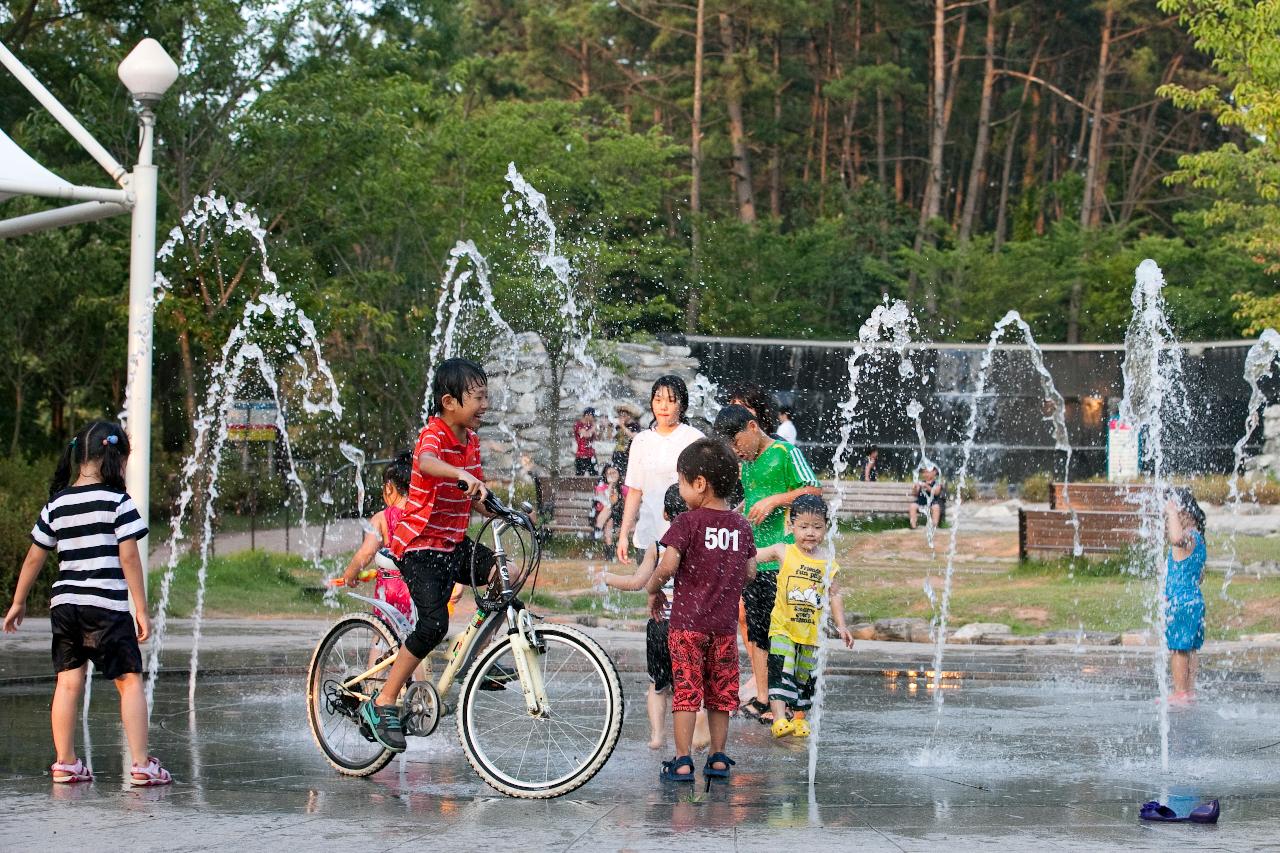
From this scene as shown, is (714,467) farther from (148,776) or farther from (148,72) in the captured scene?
(148,72)

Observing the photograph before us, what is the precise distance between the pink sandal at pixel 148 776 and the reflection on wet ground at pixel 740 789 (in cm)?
8

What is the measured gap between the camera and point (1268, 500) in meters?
27.9

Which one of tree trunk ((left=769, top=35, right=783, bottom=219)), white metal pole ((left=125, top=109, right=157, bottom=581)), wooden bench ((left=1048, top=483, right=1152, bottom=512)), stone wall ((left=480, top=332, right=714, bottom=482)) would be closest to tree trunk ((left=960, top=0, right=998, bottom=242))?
tree trunk ((left=769, top=35, right=783, bottom=219))

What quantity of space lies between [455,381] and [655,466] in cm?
165

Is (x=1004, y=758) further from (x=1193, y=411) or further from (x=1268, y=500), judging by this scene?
(x=1193, y=411)

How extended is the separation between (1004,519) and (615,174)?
1512cm

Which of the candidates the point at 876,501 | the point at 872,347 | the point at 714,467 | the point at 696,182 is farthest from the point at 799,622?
the point at 696,182

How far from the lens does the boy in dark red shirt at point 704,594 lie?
6.89 m

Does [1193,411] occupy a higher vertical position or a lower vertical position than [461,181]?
lower

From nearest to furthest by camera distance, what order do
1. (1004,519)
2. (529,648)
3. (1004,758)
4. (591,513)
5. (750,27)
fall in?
(529,648) → (1004,758) → (591,513) → (1004,519) → (750,27)

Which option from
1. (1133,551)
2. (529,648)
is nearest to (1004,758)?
(529,648)

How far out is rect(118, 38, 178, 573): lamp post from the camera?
10273 millimetres

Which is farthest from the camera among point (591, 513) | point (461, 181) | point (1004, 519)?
point (461, 181)

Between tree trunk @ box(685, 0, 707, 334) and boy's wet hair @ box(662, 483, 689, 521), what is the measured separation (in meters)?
32.0
